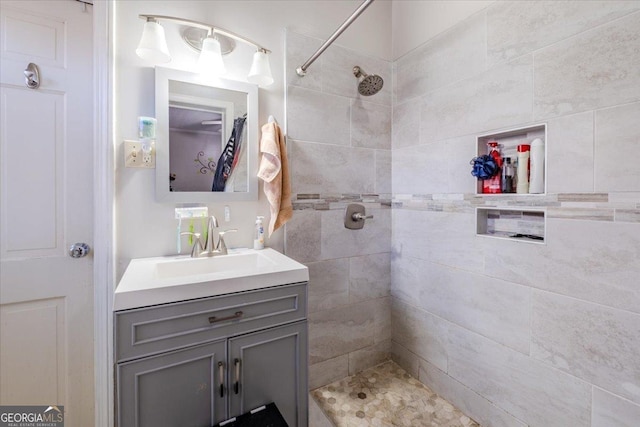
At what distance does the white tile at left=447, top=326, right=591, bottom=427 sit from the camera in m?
1.16

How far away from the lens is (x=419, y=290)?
184 centimetres

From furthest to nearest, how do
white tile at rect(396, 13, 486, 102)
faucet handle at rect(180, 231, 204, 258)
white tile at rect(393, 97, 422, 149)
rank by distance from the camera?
white tile at rect(393, 97, 422, 149), white tile at rect(396, 13, 486, 102), faucet handle at rect(180, 231, 204, 258)

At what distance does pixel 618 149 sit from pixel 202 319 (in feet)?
5.36

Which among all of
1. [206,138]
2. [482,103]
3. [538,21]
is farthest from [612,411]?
[206,138]

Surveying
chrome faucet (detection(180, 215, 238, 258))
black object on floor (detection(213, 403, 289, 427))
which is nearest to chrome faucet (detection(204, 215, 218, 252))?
chrome faucet (detection(180, 215, 238, 258))

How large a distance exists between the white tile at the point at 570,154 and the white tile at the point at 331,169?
975 mm

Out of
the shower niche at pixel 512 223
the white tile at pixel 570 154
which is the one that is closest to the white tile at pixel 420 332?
the shower niche at pixel 512 223

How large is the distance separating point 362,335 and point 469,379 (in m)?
0.66

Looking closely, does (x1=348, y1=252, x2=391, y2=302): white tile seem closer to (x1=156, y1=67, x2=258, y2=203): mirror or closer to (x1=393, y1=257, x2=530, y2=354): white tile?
(x1=393, y1=257, x2=530, y2=354): white tile

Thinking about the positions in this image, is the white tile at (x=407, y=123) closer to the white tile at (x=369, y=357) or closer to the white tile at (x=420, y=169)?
the white tile at (x=420, y=169)

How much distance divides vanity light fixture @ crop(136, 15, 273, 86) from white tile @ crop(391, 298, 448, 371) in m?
1.68

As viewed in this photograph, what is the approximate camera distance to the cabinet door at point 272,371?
1.09 meters

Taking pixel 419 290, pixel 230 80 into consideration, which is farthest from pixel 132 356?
pixel 419 290

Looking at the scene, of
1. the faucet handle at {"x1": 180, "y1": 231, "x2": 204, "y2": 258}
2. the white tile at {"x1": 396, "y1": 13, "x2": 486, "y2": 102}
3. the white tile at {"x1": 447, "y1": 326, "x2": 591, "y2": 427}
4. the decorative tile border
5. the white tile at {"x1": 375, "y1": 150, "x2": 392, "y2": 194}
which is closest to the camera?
the decorative tile border
